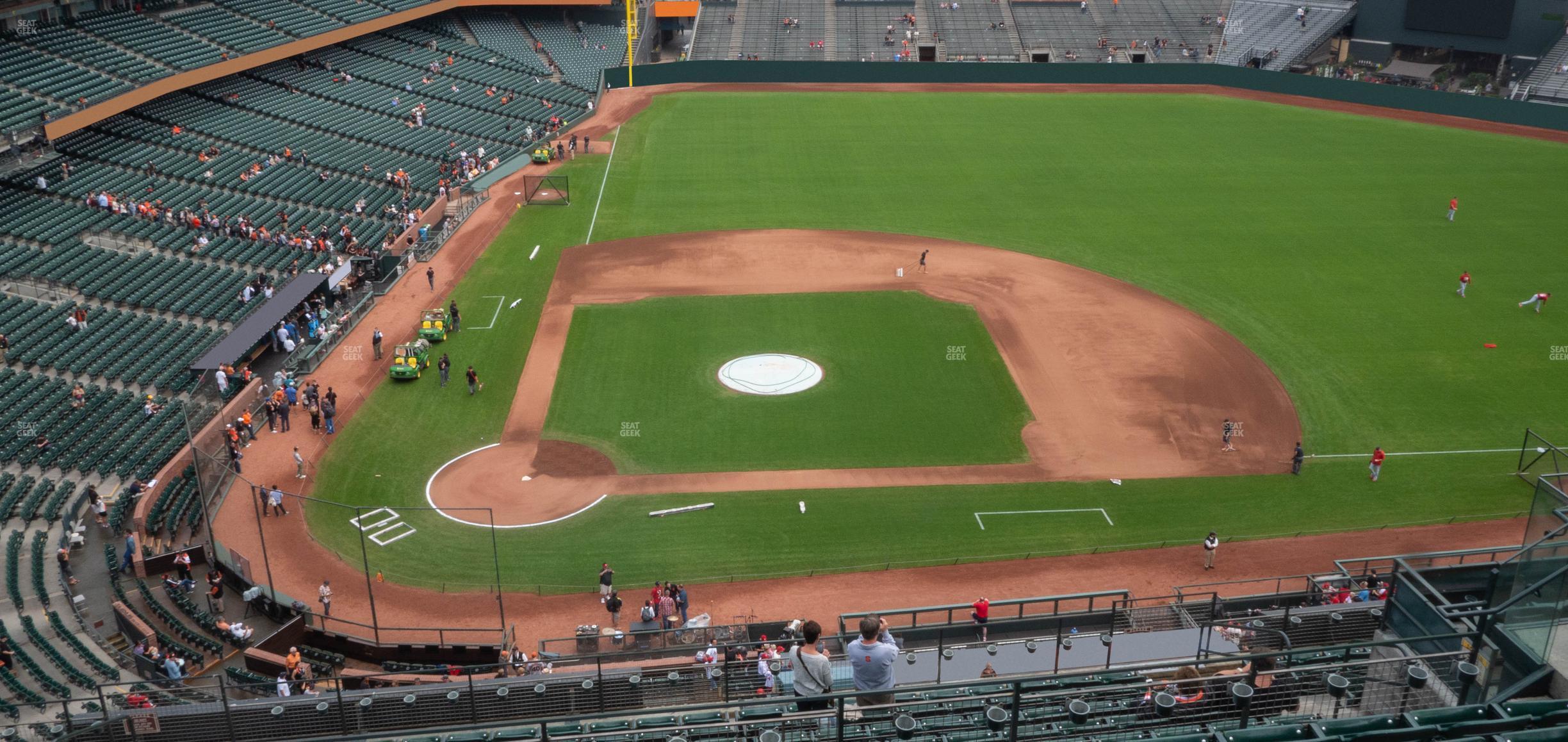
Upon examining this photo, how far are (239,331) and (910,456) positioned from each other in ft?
77.1

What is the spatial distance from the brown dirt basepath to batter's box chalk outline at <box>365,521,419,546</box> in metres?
1.35

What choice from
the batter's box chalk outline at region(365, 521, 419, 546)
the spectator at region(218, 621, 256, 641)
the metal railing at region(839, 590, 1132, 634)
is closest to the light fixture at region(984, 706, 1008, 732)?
the metal railing at region(839, 590, 1132, 634)

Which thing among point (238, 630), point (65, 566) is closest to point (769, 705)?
point (238, 630)

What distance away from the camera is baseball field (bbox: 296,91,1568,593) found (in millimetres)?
31844

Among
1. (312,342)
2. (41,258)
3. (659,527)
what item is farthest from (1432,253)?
(41,258)

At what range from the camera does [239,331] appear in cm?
3909

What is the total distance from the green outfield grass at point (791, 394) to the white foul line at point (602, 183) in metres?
10.2

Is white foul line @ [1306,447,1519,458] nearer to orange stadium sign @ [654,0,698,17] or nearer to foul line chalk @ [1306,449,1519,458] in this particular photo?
foul line chalk @ [1306,449,1519,458]

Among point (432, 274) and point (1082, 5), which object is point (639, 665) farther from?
point (1082, 5)

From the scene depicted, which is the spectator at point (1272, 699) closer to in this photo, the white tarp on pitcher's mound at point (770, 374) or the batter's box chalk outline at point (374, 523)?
the batter's box chalk outline at point (374, 523)

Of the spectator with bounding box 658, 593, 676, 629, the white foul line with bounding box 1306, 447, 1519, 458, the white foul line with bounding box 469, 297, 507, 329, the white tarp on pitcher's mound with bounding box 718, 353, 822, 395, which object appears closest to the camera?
the spectator with bounding box 658, 593, 676, 629

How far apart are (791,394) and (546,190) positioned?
90.0 ft

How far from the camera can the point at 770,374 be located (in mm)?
40750

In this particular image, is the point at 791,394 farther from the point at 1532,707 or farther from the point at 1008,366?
the point at 1532,707
